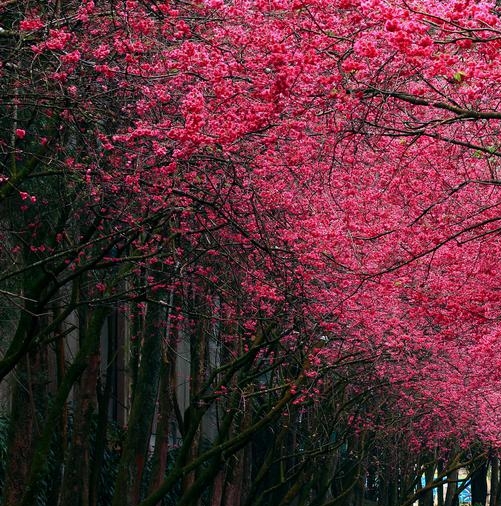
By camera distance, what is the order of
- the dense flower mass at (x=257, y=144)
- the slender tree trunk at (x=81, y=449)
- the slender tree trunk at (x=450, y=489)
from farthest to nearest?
the slender tree trunk at (x=450, y=489), the slender tree trunk at (x=81, y=449), the dense flower mass at (x=257, y=144)

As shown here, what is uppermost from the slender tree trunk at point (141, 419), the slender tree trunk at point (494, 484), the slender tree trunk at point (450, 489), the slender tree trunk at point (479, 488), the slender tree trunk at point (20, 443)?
the slender tree trunk at point (479, 488)

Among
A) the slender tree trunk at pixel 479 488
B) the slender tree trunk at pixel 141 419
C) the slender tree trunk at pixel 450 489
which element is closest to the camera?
the slender tree trunk at pixel 141 419

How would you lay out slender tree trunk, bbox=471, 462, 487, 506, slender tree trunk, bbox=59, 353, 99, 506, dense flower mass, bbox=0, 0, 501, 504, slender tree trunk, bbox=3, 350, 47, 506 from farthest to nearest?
slender tree trunk, bbox=471, 462, 487, 506 < slender tree trunk, bbox=59, 353, 99, 506 < slender tree trunk, bbox=3, 350, 47, 506 < dense flower mass, bbox=0, 0, 501, 504

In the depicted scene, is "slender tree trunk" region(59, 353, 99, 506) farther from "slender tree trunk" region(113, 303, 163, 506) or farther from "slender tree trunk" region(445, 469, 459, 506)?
"slender tree trunk" region(445, 469, 459, 506)

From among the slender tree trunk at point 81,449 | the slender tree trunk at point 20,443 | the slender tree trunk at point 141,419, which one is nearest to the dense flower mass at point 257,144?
the slender tree trunk at point 141,419

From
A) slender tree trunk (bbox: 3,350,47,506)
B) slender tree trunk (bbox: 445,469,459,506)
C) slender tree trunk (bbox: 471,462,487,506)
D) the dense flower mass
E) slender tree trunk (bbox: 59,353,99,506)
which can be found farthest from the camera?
slender tree trunk (bbox: 471,462,487,506)

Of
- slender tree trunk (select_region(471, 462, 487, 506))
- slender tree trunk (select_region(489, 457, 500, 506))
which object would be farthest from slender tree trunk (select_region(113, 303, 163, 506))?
slender tree trunk (select_region(471, 462, 487, 506))

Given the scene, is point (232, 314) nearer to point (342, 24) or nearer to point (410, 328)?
point (410, 328)

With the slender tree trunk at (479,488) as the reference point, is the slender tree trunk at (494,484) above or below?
below

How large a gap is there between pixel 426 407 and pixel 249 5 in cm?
2047

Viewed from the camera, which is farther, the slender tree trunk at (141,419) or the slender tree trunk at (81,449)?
the slender tree trunk at (141,419)

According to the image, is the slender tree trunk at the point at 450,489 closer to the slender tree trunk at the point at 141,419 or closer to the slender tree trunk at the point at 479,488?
the slender tree trunk at the point at 479,488

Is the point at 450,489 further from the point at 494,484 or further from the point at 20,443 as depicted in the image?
the point at 20,443

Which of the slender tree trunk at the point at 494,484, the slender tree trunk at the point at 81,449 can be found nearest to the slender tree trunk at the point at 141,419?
the slender tree trunk at the point at 81,449
